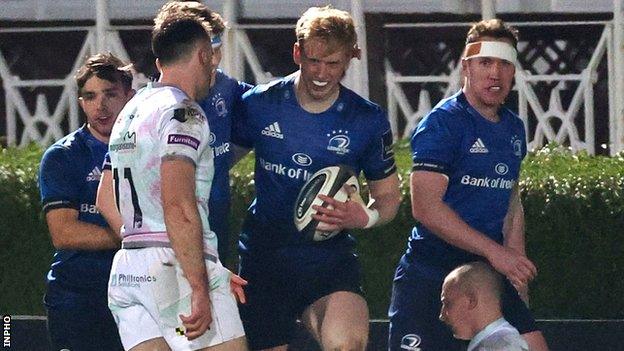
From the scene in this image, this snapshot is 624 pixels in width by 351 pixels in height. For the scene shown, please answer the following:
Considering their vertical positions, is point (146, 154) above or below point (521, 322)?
above

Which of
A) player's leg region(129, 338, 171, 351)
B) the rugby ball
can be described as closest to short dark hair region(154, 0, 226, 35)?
the rugby ball

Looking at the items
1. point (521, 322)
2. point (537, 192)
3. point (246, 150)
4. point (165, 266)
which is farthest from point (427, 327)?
point (537, 192)

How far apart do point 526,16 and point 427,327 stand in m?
6.08

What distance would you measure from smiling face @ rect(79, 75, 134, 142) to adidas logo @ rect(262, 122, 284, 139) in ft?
1.99

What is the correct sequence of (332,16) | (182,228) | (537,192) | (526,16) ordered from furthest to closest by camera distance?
1. (526,16)
2. (537,192)
3. (332,16)
4. (182,228)

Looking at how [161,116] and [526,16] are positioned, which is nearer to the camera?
[161,116]

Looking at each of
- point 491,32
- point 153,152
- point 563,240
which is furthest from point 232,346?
point 563,240

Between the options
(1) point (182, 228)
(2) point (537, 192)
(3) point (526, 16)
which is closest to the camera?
(1) point (182, 228)

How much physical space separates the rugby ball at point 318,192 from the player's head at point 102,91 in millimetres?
850

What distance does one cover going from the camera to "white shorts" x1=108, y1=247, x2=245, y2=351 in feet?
20.0

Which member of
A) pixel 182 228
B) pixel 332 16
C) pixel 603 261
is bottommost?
pixel 603 261

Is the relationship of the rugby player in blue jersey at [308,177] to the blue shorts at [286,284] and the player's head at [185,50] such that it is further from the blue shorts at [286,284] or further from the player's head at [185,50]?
the player's head at [185,50]

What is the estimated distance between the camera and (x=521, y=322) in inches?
281

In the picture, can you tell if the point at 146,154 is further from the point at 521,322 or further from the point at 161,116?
the point at 521,322
